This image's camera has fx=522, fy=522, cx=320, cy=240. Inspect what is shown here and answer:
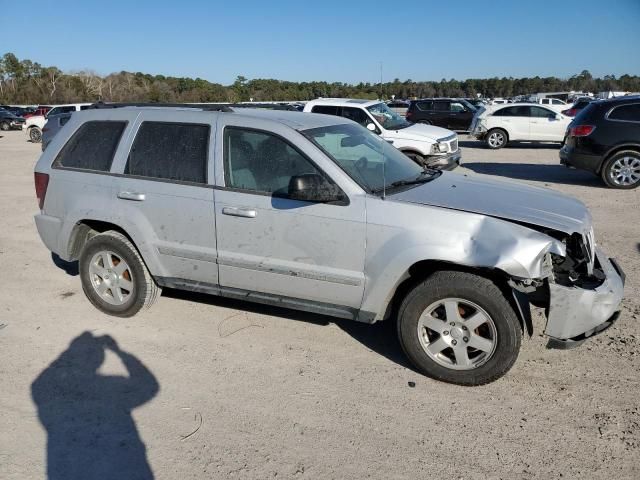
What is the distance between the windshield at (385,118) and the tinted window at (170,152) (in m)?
7.84

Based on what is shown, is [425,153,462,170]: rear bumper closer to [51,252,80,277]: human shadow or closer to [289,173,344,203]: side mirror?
[51,252,80,277]: human shadow

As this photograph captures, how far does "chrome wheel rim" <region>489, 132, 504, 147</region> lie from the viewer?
18375mm

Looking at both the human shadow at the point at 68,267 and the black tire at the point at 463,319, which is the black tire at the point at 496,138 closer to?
the human shadow at the point at 68,267

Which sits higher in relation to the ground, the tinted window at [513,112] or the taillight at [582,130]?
the tinted window at [513,112]

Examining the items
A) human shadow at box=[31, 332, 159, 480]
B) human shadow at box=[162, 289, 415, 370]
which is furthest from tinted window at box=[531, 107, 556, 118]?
human shadow at box=[31, 332, 159, 480]

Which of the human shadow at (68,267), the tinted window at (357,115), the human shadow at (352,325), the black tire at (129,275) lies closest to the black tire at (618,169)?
the tinted window at (357,115)

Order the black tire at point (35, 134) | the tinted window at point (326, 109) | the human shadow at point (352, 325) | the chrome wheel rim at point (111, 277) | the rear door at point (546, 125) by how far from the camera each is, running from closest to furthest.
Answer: the human shadow at point (352, 325) < the chrome wheel rim at point (111, 277) < the tinted window at point (326, 109) < the rear door at point (546, 125) < the black tire at point (35, 134)

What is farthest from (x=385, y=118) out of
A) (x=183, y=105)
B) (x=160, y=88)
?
(x=160, y=88)

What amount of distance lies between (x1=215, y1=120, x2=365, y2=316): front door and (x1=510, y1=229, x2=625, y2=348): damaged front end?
1160 millimetres

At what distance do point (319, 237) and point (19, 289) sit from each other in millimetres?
3556

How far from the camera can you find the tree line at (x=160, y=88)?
258 feet

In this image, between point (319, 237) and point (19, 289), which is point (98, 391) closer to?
point (319, 237)

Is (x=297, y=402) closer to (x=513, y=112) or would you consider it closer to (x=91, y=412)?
(x=91, y=412)

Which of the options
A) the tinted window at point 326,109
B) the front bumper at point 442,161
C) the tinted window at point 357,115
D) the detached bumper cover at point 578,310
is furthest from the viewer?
the tinted window at point 326,109
